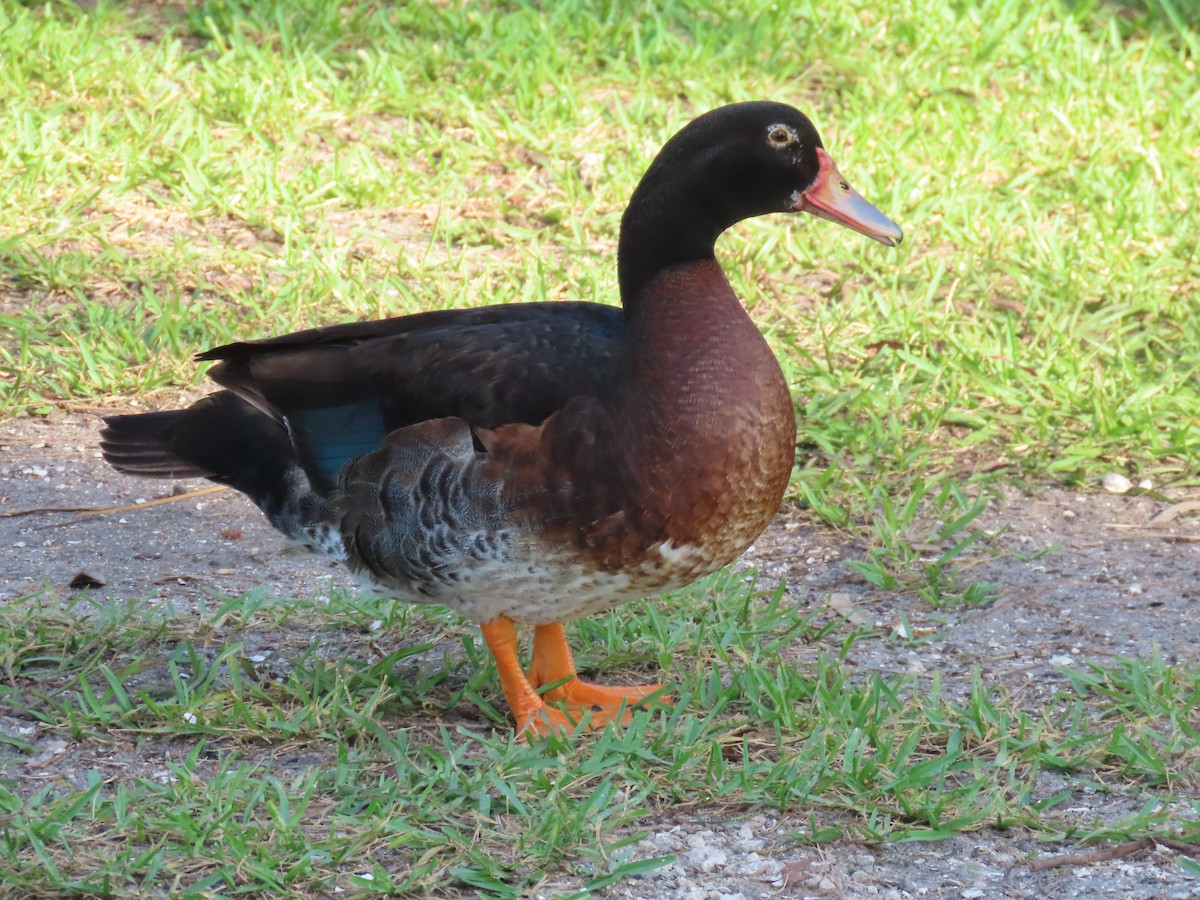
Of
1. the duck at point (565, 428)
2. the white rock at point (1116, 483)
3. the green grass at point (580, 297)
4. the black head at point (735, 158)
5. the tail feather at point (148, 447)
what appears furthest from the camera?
the white rock at point (1116, 483)

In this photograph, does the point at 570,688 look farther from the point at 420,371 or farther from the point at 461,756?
the point at 420,371

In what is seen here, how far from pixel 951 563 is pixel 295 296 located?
7.90 ft

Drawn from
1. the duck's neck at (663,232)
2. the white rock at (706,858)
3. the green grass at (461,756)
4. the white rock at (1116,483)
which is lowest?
the white rock at (706,858)

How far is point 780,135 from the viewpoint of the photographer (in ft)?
10.9

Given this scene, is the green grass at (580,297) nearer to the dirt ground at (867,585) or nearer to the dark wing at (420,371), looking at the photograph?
the dirt ground at (867,585)

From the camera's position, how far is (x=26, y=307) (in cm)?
543

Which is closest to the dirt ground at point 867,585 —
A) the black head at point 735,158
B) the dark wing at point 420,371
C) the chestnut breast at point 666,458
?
the chestnut breast at point 666,458

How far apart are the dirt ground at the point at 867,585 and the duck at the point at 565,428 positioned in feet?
1.85

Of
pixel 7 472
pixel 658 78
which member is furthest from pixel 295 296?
pixel 658 78

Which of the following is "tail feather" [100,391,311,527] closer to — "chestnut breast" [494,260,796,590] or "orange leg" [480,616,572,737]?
"orange leg" [480,616,572,737]

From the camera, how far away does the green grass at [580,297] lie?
306 centimetres

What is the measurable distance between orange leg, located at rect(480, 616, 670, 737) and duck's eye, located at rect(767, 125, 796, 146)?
1.14 metres

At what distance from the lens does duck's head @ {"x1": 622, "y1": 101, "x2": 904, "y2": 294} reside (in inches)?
130

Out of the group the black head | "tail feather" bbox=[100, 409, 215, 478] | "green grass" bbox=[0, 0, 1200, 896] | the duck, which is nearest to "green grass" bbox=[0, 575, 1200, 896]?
"green grass" bbox=[0, 0, 1200, 896]
